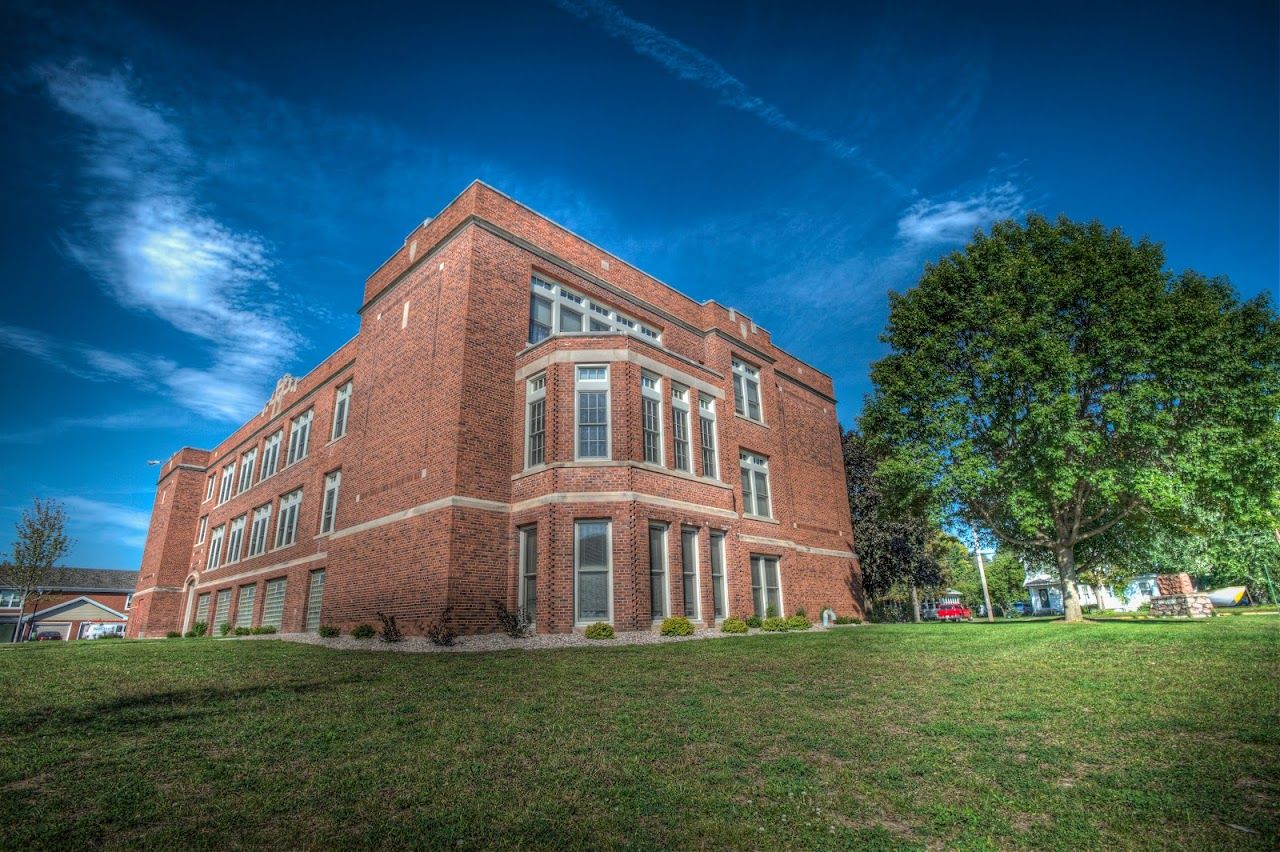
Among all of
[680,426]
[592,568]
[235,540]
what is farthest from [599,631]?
[235,540]

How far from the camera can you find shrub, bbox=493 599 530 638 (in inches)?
598

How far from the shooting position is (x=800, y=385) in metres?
28.1

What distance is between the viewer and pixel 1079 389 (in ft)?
59.3

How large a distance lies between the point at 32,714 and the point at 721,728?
23.2 ft

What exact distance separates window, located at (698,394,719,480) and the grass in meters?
10.8

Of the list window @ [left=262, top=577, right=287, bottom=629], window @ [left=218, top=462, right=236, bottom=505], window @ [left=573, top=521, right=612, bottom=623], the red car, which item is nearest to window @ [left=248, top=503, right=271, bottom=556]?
window @ [left=262, top=577, right=287, bottom=629]

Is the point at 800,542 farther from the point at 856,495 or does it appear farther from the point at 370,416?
the point at 370,416

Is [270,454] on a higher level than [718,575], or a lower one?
higher

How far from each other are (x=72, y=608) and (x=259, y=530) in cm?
4500

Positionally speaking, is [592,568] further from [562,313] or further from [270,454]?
[270,454]

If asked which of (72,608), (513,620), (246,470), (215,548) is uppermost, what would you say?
(246,470)

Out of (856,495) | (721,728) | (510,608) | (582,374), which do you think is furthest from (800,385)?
(721,728)

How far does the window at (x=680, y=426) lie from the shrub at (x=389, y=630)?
8.67 m

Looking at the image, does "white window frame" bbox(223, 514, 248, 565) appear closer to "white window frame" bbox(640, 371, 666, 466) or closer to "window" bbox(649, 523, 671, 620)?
"white window frame" bbox(640, 371, 666, 466)
